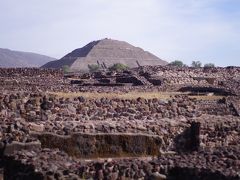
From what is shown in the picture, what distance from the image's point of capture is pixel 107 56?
92125mm

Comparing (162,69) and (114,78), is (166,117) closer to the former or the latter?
(114,78)

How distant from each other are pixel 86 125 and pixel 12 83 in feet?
51.1

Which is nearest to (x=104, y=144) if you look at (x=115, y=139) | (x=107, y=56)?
(x=115, y=139)

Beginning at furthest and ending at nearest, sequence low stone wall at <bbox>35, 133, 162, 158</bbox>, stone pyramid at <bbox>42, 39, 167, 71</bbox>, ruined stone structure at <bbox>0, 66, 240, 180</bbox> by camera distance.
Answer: stone pyramid at <bbox>42, 39, 167, 71</bbox> → low stone wall at <bbox>35, 133, 162, 158</bbox> → ruined stone structure at <bbox>0, 66, 240, 180</bbox>

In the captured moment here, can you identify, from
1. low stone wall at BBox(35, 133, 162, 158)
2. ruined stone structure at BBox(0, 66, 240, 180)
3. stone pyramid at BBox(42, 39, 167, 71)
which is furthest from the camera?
stone pyramid at BBox(42, 39, 167, 71)

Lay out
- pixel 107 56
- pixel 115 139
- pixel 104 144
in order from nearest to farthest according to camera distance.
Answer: pixel 104 144
pixel 115 139
pixel 107 56

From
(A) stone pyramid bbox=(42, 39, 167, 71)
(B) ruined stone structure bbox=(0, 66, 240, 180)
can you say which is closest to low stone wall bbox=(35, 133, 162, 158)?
(B) ruined stone structure bbox=(0, 66, 240, 180)

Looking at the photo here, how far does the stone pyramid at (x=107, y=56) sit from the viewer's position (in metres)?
87.1

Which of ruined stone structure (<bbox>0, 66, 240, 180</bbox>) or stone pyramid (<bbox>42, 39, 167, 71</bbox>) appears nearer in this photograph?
ruined stone structure (<bbox>0, 66, 240, 180</bbox>)

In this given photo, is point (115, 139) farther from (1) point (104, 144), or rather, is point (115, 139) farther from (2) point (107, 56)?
(2) point (107, 56)

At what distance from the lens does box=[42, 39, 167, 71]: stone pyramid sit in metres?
87.1

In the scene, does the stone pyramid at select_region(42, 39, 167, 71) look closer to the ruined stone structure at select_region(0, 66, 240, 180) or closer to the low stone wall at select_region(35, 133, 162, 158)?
the ruined stone structure at select_region(0, 66, 240, 180)

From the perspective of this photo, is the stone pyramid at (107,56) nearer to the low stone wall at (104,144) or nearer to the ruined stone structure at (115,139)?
the ruined stone structure at (115,139)

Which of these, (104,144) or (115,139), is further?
(115,139)
